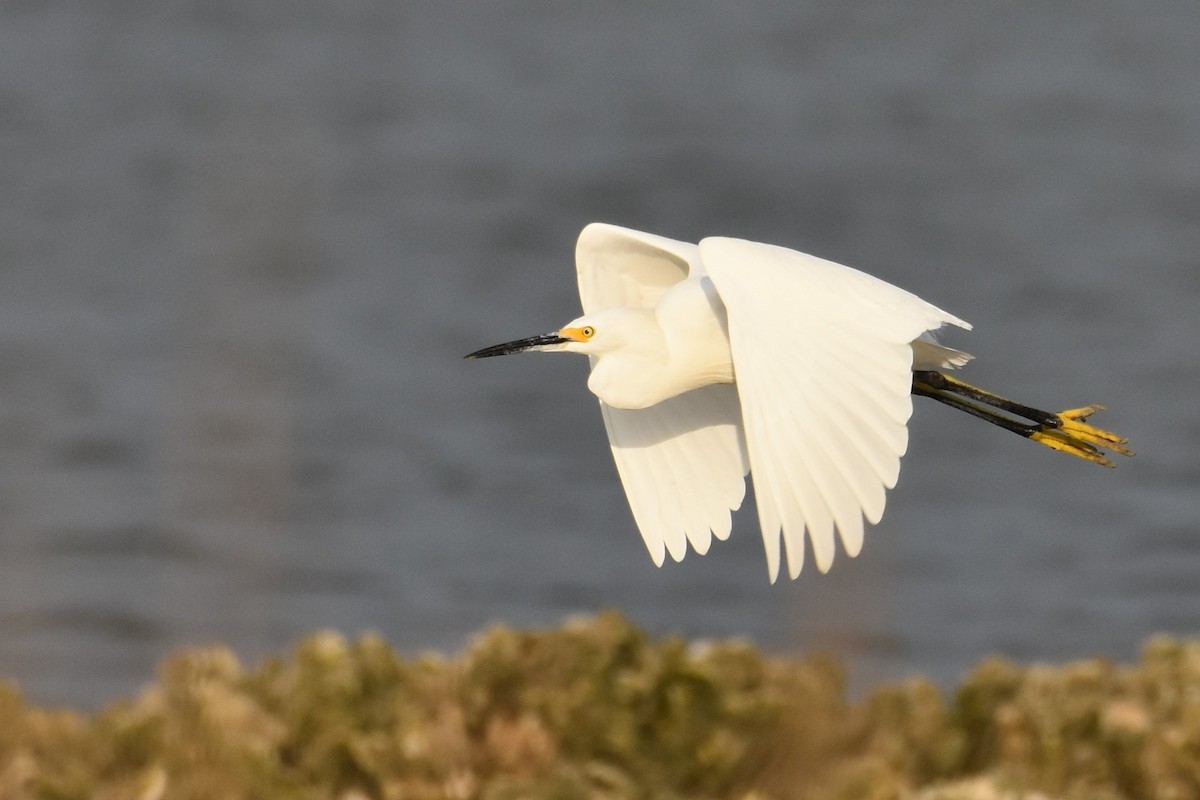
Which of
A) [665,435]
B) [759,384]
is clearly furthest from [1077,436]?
[759,384]

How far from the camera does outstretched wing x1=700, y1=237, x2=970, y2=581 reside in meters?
2.95

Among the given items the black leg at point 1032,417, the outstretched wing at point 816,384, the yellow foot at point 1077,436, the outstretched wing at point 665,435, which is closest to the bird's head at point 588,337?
the outstretched wing at point 665,435

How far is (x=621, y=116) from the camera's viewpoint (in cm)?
1326

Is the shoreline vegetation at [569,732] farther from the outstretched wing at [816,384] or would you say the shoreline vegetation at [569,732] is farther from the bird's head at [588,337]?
the bird's head at [588,337]

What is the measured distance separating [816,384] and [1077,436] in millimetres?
1708

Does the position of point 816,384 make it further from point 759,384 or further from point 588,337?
point 588,337

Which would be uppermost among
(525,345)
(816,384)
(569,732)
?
(525,345)

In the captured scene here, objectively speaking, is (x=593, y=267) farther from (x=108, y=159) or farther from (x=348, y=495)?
(x=108, y=159)

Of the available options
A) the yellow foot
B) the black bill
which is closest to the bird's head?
the black bill

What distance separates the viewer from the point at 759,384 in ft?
10.4

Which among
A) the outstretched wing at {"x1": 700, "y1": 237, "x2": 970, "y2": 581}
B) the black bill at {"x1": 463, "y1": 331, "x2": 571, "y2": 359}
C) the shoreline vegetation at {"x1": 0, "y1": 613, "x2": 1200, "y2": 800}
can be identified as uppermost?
the black bill at {"x1": 463, "y1": 331, "x2": 571, "y2": 359}

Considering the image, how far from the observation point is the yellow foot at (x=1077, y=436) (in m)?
4.59

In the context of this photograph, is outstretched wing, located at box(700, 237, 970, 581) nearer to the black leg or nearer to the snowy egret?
the snowy egret

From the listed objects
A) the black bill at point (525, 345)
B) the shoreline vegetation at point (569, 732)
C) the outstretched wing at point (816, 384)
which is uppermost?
the black bill at point (525, 345)
